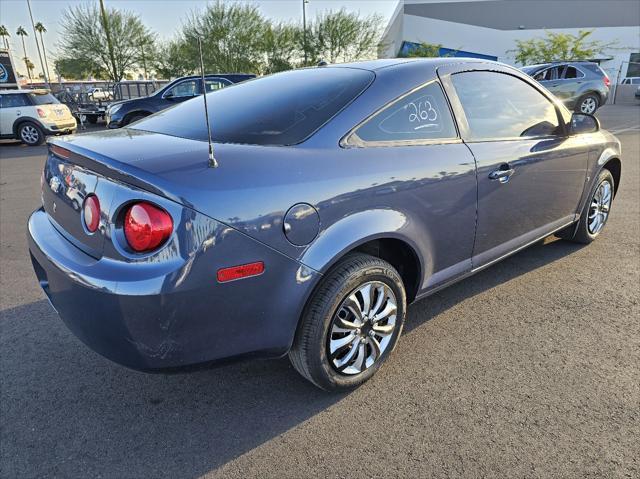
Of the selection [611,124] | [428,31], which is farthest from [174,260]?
[428,31]

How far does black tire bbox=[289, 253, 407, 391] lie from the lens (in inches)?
83.1

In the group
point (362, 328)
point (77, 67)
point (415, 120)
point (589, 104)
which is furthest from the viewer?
point (77, 67)

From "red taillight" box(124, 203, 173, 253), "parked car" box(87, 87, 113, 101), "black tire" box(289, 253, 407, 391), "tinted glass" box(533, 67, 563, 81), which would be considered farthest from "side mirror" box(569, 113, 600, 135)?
"parked car" box(87, 87, 113, 101)

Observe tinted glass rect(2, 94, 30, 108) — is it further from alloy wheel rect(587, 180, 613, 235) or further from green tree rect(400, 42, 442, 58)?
green tree rect(400, 42, 442, 58)

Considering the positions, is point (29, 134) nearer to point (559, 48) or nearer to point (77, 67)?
point (77, 67)

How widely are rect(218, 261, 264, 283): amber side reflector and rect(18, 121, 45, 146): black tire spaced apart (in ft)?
46.0

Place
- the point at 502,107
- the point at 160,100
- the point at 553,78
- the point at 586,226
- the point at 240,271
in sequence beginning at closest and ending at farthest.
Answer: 1. the point at 240,271
2. the point at 502,107
3. the point at 586,226
4. the point at 160,100
5. the point at 553,78

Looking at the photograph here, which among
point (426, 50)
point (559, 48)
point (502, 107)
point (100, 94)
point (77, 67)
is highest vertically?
point (426, 50)

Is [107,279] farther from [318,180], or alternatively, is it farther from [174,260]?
[318,180]

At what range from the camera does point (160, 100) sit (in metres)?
13.1

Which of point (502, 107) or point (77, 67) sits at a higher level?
point (77, 67)

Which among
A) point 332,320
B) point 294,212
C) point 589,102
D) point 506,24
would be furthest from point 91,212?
point 506,24

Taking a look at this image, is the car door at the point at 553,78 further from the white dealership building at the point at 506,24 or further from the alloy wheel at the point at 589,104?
the white dealership building at the point at 506,24

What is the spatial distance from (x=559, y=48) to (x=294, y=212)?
1628 inches
